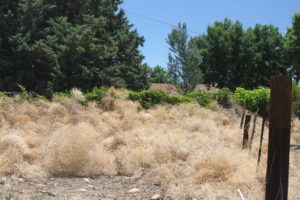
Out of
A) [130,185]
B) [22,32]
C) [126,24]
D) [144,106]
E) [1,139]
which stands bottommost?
[130,185]

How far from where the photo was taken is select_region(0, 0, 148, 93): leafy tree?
20609mm

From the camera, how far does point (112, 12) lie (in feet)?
86.7

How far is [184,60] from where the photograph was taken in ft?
84.1

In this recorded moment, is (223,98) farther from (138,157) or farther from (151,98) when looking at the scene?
(138,157)

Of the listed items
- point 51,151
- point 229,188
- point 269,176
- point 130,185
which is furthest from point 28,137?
point 269,176

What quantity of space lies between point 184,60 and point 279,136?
22.5 metres

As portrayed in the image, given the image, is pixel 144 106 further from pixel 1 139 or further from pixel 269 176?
pixel 269 176

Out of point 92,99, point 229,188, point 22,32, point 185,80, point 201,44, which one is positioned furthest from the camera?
point 201,44

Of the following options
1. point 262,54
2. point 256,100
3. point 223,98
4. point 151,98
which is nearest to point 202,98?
point 223,98

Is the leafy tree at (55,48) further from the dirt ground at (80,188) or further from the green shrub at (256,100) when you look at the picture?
the dirt ground at (80,188)

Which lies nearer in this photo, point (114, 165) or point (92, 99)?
point (114, 165)

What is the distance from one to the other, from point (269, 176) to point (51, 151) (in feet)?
16.4

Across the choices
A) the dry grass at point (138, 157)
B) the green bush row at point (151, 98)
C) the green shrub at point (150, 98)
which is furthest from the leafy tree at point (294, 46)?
the dry grass at point (138, 157)

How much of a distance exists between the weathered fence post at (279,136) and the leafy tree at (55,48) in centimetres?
1772
